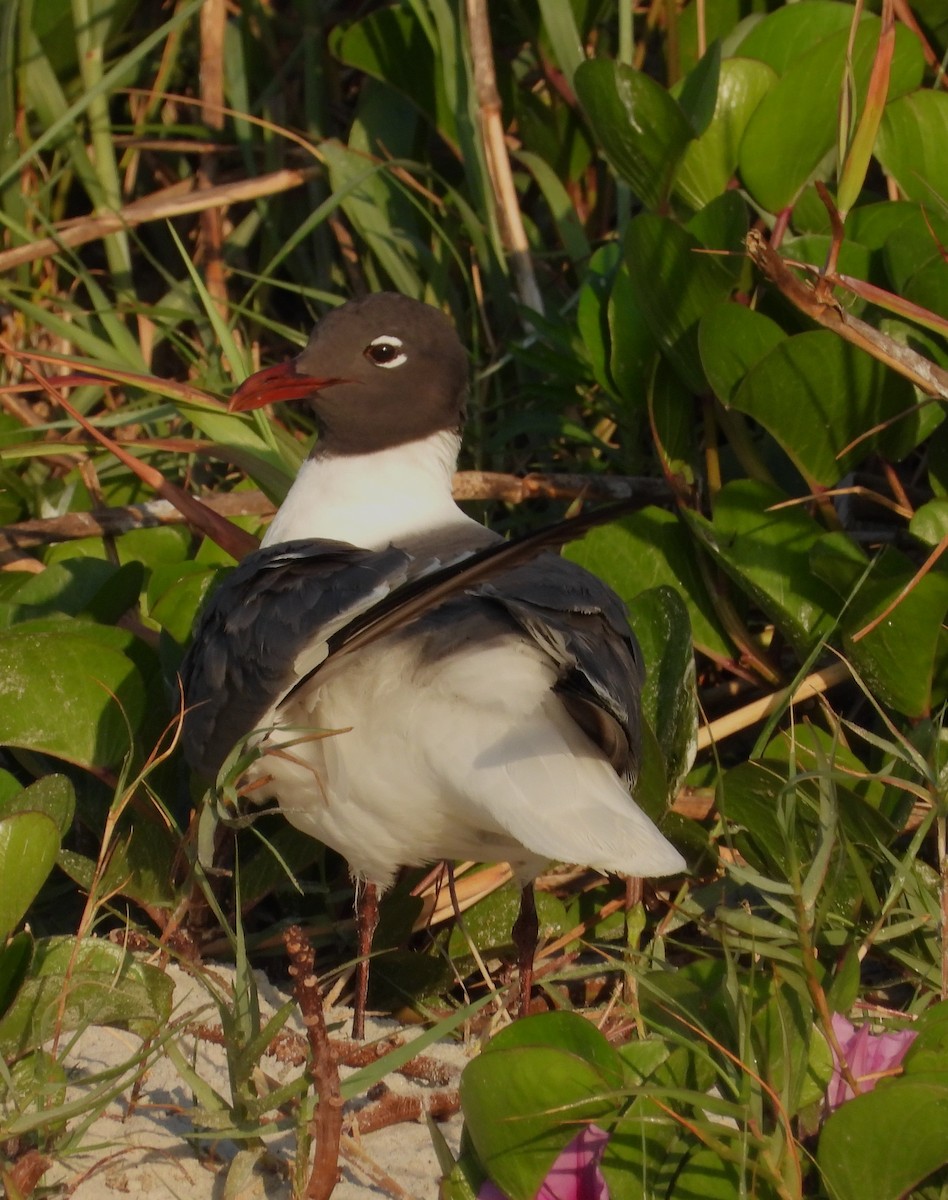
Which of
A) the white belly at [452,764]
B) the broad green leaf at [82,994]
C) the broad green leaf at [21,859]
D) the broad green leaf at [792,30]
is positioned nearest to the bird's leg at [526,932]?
the white belly at [452,764]

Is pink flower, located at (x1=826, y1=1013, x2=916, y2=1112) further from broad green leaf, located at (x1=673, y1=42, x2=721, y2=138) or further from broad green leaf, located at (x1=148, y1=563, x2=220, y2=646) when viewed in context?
broad green leaf, located at (x1=673, y1=42, x2=721, y2=138)

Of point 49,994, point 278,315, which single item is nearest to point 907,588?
point 49,994

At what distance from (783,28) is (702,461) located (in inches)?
40.0

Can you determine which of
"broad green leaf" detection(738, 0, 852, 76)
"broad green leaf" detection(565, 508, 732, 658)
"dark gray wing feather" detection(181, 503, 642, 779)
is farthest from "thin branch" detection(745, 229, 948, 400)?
"broad green leaf" detection(738, 0, 852, 76)

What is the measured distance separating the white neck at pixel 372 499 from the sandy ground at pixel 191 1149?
1.13 meters

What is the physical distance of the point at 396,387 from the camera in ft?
11.4

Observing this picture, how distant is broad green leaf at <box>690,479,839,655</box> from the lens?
320cm

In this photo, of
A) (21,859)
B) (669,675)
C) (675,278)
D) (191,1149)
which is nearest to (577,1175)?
(191,1149)

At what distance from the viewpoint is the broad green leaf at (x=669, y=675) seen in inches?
121

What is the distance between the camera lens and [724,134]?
352cm

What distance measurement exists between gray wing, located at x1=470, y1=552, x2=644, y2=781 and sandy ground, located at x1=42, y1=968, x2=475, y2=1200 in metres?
0.63

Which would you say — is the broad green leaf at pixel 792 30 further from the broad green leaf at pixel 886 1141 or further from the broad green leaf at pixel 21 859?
the broad green leaf at pixel 886 1141

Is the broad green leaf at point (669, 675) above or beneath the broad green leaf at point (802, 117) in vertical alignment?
beneath

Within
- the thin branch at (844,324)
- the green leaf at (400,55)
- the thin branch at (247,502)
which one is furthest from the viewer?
the green leaf at (400,55)
